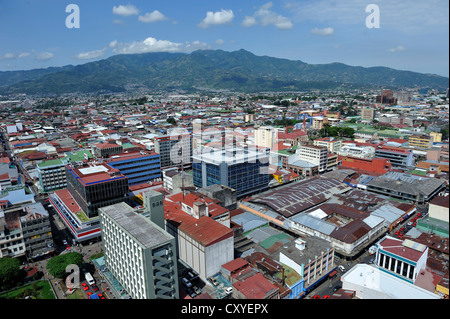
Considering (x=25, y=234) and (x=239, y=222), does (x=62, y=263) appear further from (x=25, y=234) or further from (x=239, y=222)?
(x=239, y=222)

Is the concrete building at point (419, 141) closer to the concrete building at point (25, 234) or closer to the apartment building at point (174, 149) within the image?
the apartment building at point (174, 149)

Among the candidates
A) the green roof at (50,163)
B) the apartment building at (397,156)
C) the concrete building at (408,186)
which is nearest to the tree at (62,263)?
the green roof at (50,163)

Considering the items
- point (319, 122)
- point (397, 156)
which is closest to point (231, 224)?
point (397, 156)

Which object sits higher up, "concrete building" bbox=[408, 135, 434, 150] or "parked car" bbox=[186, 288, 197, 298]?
"concrete building" bbox=[408, 135, 434, 150]

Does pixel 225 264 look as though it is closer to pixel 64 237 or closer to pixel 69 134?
pixel 64 237

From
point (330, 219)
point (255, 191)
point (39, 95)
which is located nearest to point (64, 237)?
point (255, 191)

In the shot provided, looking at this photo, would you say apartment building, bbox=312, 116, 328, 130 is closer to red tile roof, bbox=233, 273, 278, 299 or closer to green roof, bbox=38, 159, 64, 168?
green roof, bbox=38, 159, 64, 168

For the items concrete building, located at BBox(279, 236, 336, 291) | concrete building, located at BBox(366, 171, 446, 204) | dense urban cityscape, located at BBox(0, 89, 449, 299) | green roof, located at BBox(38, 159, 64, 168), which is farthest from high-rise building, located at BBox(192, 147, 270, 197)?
green roof, located at BBox(38, 159, 64, 168)
